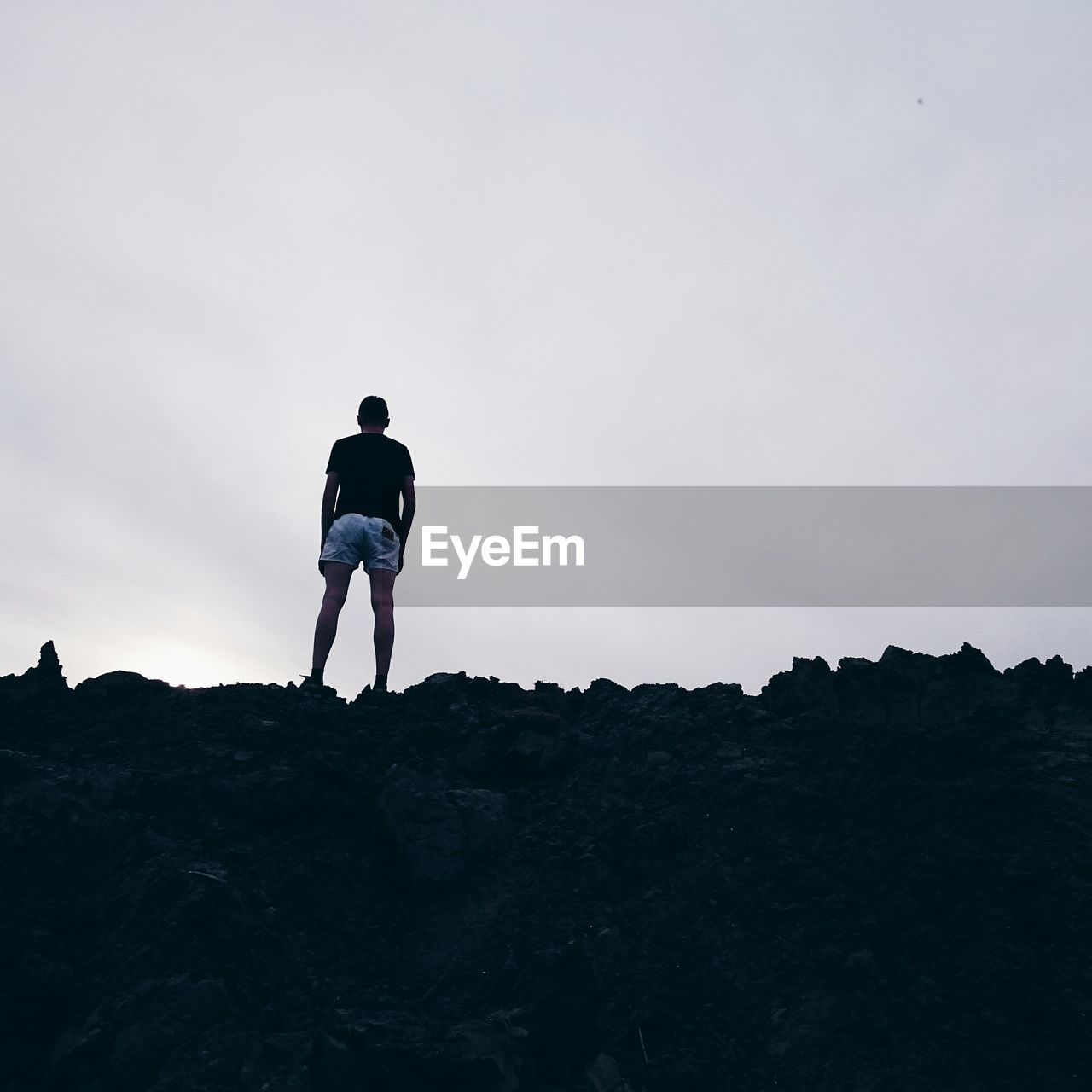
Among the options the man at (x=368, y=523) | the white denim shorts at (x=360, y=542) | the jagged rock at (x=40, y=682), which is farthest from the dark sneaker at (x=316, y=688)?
the jagged rock at (x=40, y=682)

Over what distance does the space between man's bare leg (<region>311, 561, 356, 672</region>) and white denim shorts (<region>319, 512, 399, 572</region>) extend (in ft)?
0.25

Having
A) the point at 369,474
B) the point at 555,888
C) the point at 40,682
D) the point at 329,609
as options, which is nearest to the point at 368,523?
the point at 369,474

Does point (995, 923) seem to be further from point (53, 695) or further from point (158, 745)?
point (53, 695)

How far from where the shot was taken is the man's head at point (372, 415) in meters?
8.68

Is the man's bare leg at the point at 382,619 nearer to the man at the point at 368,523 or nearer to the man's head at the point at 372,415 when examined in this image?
the man at the point at 368,523

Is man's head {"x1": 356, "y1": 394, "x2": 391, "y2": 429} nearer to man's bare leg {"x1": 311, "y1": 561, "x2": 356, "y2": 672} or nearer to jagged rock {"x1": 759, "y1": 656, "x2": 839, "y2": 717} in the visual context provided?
man's bare leg {"x1": 311, "y1": 561, "x2": 356, "y2": 672}

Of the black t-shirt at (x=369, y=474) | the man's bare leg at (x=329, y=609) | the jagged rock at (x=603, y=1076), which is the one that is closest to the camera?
the jagged rock at (x=603, y=1076)

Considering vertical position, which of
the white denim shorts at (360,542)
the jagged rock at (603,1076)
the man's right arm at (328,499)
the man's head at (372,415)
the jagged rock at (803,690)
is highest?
the man's head at (372,415)

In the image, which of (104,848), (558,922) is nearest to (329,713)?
(104,848)

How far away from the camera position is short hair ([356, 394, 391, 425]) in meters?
8.68

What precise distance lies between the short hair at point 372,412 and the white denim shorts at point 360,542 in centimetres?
85

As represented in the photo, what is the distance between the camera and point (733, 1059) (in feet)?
15.6

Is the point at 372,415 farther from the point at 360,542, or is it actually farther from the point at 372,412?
the point at 360,542

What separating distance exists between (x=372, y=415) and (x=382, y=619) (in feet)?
5.82
